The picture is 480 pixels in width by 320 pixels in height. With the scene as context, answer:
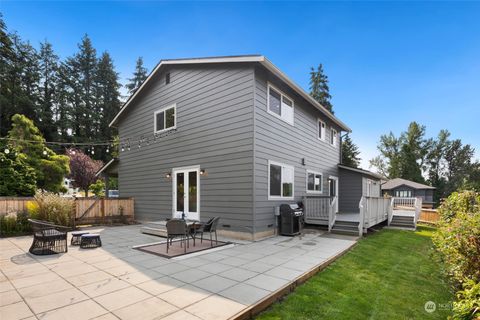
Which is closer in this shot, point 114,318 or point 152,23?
point 114,318

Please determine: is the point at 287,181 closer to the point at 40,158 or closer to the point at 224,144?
the point at 224,144

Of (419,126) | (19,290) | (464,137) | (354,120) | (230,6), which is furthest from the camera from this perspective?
(464,137)

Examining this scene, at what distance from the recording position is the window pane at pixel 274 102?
8945mm

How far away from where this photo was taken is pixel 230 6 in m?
9.94

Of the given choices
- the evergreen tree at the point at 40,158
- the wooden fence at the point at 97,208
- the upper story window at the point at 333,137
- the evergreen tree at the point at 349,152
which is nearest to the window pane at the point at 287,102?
the upper story window at the point at 333,137

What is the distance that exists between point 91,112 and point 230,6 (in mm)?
30558

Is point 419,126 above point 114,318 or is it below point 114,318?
above

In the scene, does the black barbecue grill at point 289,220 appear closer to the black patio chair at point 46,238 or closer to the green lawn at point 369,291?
the green lawn at point 369,291

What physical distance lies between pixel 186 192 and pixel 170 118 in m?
3.47

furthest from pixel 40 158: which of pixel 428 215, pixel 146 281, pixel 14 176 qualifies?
pixel 428 215

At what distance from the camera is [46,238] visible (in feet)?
19.4

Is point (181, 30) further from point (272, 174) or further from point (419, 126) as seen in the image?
point (419, 126)

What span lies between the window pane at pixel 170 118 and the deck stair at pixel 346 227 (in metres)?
7.96

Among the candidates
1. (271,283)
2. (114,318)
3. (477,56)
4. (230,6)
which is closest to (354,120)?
(477,56)
